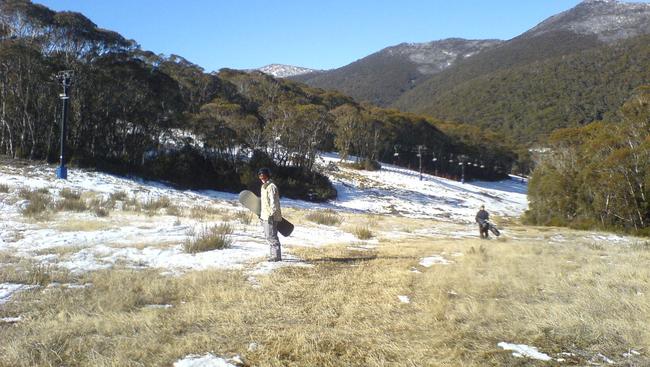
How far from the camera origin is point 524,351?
14.6 ft

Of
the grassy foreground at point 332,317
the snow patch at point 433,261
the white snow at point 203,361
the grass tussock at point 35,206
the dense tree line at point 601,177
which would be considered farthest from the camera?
the dense tree line at point 601,177

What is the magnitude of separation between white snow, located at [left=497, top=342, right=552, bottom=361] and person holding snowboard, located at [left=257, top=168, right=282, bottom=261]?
178 inches

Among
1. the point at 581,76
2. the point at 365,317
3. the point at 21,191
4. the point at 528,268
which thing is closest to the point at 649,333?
the point at 365,317

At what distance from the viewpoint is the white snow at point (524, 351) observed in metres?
4.32

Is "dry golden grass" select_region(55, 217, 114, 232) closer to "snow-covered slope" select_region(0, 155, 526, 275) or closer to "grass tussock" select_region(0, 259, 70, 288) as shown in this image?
"snow-covered slope" select_region(0, 155, 526, 275)

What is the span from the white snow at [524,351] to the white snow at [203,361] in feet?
8.03

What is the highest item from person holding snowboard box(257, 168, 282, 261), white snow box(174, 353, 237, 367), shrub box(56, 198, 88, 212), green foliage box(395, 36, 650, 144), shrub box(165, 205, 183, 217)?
green foliage box(395, 36, 650, 144)

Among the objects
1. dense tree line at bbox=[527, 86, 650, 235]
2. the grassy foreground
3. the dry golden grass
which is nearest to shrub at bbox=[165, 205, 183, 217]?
the dry golden grass

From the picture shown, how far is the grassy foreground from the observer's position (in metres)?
4.22

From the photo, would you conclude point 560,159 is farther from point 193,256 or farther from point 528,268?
point 193,256

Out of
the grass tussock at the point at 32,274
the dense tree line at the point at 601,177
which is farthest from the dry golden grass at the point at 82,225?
the dense tree line at the point at 601,177

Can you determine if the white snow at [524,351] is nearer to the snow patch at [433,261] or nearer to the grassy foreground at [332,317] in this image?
the grassy foreground at [332,317]

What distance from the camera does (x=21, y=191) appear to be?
56.9 ft

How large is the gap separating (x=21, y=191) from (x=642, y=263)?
18.5m
